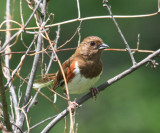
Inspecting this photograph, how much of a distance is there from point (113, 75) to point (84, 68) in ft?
15.5

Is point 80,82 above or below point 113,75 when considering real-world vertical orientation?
above

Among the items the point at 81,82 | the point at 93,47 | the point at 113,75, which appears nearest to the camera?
the point at 81,82

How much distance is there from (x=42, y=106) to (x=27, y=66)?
0.95m

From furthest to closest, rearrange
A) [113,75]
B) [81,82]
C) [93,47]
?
[113,75] < [93,47] < [81,82]

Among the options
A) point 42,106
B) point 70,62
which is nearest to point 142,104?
point 42,106

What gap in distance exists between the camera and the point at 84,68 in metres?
4.54

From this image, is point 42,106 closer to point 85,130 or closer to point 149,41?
point 85,130

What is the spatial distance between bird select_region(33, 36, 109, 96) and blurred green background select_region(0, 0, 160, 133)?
3.39 meters

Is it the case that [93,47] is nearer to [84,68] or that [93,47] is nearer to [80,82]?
[84,68]

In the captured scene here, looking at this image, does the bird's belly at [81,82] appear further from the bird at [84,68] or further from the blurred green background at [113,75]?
the blurred green background at [113,75]

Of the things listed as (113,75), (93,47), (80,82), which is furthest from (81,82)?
(113,75)

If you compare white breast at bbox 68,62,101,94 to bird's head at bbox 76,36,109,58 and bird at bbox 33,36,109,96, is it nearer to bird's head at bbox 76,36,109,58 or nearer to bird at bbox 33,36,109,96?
bird at bbox 33,36,109,96

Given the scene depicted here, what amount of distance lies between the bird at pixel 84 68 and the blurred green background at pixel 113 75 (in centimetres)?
339

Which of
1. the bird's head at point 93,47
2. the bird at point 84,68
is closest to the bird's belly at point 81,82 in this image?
the bird at point 84,68
